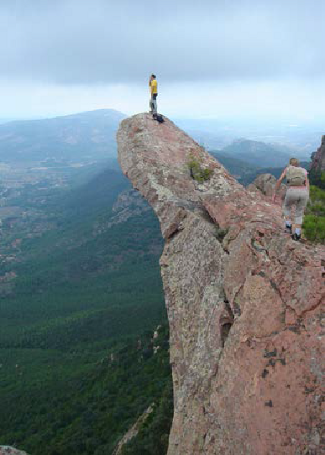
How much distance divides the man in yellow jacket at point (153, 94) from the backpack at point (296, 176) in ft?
39.0

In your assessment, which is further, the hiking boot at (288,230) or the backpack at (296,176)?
the hiking boot at (288,230)

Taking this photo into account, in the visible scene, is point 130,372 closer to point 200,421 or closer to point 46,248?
point 200,421

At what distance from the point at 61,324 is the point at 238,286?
263 feet

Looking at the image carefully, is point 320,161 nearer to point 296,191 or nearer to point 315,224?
point 315,224

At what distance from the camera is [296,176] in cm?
1054

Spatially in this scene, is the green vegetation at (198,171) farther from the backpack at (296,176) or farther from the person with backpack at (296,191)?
the backpack at (296,176)

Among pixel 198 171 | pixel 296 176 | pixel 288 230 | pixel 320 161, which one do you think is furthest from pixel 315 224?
pixel 320 161

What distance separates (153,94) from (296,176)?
12.3 meters

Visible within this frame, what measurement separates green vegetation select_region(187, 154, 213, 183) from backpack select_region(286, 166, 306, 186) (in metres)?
6.59

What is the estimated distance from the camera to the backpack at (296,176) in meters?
10.5

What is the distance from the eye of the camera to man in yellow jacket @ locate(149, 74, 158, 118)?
20119 millimetres

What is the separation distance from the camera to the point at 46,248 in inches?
6599

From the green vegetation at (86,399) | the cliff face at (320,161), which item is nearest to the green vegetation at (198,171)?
the green vegetation at (86,399)

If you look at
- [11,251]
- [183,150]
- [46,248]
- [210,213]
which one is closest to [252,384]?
[210,213]
